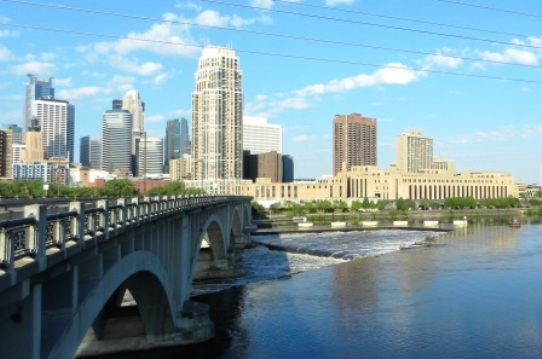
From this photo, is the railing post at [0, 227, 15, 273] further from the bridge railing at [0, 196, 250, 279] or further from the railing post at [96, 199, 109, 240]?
the railing post at [96, 199, 109, 240]

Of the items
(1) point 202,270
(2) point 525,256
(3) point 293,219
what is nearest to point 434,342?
(1) point 202,270

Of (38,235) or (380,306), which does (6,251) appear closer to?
(38,235)

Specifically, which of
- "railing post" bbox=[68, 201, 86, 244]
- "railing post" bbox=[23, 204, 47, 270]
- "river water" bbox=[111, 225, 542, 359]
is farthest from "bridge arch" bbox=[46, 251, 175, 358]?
"railing post" bbox=[23, 204, 47, 270]

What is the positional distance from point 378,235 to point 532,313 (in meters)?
73.6

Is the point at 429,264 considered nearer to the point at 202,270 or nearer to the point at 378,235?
the point at 202,270

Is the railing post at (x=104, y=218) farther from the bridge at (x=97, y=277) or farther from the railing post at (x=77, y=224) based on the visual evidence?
the railing post at (x=77, y=224)

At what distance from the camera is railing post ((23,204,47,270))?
10969 mm

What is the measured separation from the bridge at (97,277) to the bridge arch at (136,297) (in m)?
0.03

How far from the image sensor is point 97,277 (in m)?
16.6

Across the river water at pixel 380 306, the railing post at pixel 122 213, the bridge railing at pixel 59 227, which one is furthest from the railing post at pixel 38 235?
the river water at pixel 380 306

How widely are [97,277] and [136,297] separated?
45.5ft

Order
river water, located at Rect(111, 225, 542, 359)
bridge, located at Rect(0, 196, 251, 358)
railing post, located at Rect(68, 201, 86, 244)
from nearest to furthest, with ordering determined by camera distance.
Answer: bridge, located at Rect(0, 196, 251, 358)
railing post, located at Rect(68, 201, 86, 244)
river water, located at Rect(111, 225, 542, 359)

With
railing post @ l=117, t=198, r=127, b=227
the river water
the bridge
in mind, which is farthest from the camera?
the river water

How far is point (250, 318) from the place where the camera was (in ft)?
137
